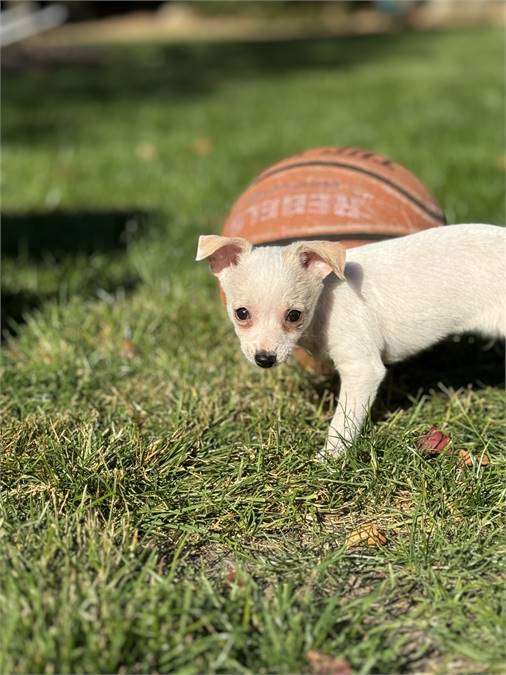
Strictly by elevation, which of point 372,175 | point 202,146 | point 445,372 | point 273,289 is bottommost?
point 445,372

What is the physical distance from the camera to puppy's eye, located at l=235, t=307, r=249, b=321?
3.37 m

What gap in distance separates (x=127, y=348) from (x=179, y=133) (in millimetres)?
6496

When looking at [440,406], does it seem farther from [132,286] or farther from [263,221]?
[132,286]

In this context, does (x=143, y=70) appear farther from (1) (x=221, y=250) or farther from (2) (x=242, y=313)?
(2) (x=242, y=313)

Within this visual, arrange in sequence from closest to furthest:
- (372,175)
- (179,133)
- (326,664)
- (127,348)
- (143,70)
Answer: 1. (326,664)
2. (372,175)
3. (127,348)
4. (179,133)
5. (143,70)

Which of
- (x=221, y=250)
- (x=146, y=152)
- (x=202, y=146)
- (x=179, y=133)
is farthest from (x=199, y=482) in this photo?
(x=179, y=133)

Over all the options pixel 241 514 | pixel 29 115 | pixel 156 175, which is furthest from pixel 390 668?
pixel 29 115

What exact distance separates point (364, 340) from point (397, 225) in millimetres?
996

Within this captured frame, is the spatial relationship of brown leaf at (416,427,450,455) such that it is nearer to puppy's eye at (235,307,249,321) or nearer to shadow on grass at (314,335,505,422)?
shadow on grass at (314,335,505,422)

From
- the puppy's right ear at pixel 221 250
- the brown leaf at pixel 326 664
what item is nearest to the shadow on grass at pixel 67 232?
the puppy's right ear at pixel 221 250

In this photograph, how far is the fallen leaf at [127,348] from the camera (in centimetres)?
481

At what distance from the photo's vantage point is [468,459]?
359cm

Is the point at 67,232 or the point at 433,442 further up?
the point at 67,232

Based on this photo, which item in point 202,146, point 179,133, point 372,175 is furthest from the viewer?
point 179,133
